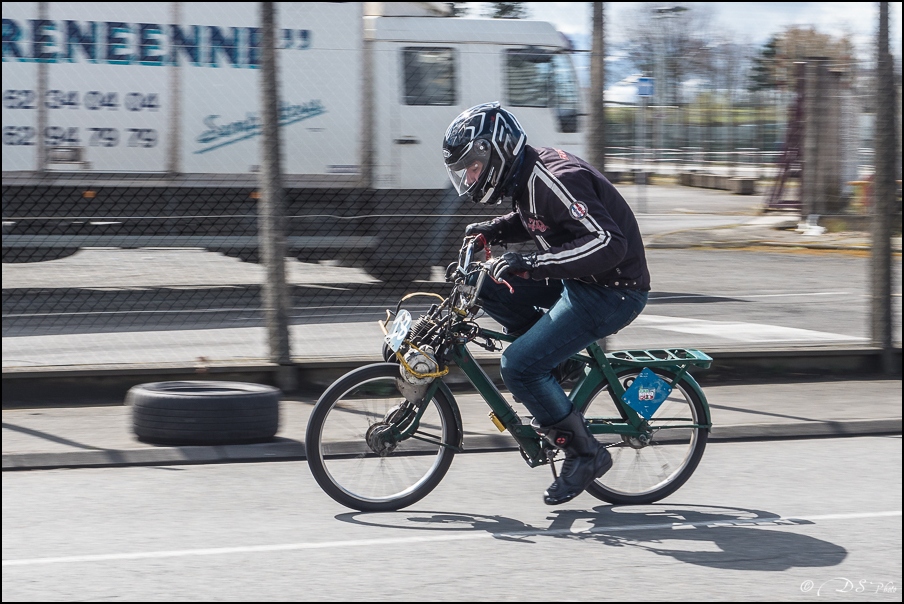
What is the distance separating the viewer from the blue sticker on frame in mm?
5258

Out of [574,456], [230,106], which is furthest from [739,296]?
[574,456]

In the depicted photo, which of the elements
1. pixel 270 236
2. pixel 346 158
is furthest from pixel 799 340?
pixel 346 158

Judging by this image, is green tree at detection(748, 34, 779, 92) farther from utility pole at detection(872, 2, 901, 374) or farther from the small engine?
the small engine

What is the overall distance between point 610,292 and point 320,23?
27.9ft

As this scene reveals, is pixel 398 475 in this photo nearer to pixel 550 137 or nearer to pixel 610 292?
pixel 610 292

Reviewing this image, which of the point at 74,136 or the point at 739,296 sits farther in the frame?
the point at 739,296

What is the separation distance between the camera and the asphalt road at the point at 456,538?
405 centimetres

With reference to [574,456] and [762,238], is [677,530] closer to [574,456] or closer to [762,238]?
[574,456]

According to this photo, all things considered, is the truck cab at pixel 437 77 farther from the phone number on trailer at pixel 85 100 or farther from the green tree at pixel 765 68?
the green tree at pixel 765 68

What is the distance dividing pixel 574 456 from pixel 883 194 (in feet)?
15.5

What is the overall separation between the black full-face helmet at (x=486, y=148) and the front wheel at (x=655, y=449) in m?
1.19

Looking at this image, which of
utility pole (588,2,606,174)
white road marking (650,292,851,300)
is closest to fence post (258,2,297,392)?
utility pole (588,2,606,174)

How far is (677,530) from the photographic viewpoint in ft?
16.0

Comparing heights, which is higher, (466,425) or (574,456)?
(574,456)
